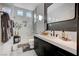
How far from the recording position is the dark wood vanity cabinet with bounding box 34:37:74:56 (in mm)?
1281

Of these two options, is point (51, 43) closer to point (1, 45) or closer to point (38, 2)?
point (38, 2)

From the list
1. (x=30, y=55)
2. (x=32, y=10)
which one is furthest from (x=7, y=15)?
(x=30, y=55)

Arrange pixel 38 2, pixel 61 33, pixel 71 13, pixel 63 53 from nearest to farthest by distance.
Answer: pixel 63 53 → pixel 38 2 → pixel 71 13 → pixel 61 33

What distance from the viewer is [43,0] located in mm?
1450

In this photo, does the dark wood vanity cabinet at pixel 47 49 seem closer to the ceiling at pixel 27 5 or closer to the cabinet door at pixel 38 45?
the cabinet door at pixel 38 45

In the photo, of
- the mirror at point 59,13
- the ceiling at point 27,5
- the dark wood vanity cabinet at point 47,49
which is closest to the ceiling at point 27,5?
the ceiling at point 27,5

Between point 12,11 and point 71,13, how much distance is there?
0.91 m

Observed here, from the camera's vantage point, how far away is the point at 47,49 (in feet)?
5.20

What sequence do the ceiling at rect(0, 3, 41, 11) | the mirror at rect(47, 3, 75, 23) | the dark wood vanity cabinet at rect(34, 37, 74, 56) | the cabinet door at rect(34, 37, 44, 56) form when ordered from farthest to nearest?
the mirror at rect(47, 3, 75, 23) < the cabinet door at rect(34, 37, 44, 56) < the ceiling at rect(0, 3, 41, 11) < the dark wood vanity cabinet at rect(34, 37, 74, 56)

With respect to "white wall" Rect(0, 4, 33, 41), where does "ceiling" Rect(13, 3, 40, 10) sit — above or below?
above

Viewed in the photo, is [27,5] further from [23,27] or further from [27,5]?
[23,27]

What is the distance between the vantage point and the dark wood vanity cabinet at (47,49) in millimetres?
1281

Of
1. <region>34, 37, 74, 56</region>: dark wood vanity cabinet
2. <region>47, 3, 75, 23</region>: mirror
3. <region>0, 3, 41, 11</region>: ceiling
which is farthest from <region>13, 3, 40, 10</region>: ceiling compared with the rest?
<region>34, 37, 74, 56</region>: dark wood vanity cabinet

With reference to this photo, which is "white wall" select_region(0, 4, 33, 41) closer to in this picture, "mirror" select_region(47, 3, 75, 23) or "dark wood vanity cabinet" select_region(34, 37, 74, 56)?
"dark wood vanity cabinet" select_region(34, 37, 74, 56)
